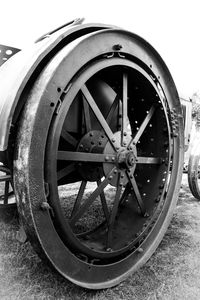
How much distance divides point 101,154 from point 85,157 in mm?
139

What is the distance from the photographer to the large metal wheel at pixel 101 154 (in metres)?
1.65

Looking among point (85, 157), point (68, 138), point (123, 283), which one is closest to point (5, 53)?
point (68, 138)

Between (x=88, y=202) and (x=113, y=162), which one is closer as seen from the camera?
(x=88, y=202)

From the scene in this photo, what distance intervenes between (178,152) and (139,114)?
1.79 ft

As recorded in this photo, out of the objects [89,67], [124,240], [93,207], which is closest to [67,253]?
[124,240]

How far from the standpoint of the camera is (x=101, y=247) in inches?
92.9

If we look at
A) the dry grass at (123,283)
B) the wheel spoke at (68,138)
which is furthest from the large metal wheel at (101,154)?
the dry grass at (123,283)

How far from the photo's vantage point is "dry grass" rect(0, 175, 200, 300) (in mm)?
1988

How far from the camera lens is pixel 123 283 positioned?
2164 mm

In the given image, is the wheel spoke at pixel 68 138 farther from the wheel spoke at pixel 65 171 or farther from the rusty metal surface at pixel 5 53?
the rusty metal surface at pixel 5 53

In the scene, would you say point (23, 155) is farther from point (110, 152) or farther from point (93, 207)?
point (93, 207)

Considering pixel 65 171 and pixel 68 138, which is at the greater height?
pixel 68 138

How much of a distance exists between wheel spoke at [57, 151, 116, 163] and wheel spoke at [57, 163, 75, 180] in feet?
1.81

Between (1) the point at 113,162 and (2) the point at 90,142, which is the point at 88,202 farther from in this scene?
(2) the point at 90,142
